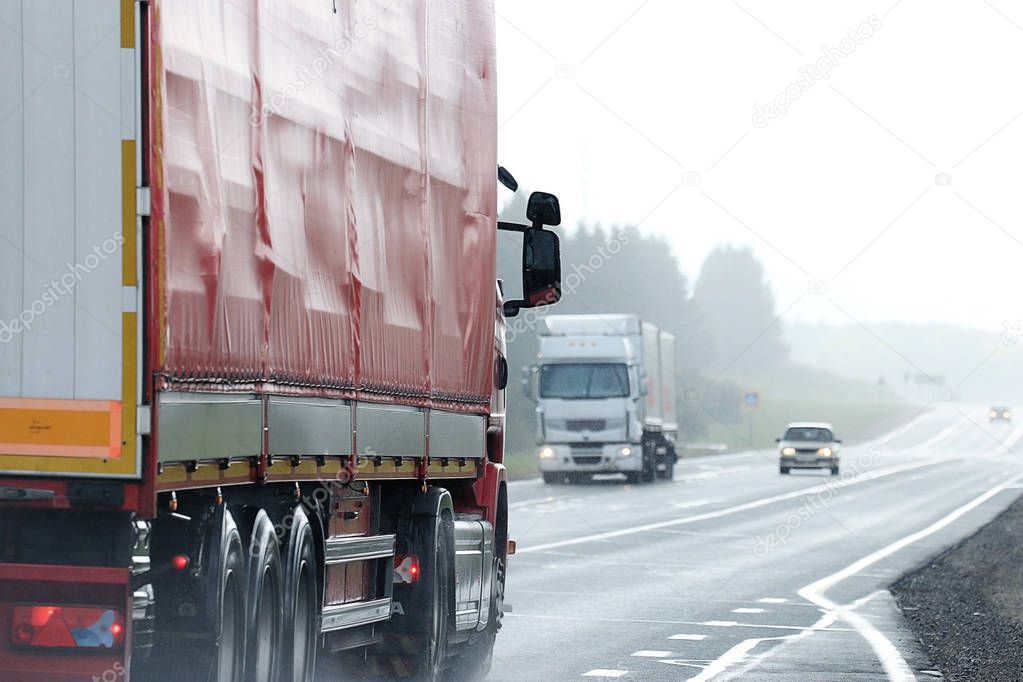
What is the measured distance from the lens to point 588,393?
48.5m

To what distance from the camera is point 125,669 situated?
21.8 ft

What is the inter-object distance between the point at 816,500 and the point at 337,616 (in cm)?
3518

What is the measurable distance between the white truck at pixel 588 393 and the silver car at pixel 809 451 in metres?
12.6

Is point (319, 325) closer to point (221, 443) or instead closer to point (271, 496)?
point (271, 496)

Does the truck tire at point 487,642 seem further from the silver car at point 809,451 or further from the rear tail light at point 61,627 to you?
the silver car at point 809,451

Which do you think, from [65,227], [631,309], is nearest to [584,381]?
[65,227]

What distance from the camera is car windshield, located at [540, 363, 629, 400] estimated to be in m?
48.5

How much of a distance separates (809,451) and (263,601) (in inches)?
2131

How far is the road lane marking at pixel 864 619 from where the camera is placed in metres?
13.0

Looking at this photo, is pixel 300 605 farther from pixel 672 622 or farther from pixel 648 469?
pixel 648 469

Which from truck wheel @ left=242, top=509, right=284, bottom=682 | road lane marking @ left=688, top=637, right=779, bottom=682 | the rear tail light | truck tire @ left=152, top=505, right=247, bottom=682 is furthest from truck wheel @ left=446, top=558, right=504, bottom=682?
the rear tail light

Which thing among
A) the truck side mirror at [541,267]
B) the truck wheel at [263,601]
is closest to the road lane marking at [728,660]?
the truck side mirror at [541,267]

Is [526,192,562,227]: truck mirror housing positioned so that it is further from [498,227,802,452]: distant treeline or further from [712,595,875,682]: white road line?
[498,227,802,452]: distant treeline

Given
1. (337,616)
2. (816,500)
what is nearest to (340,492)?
(337,616)
